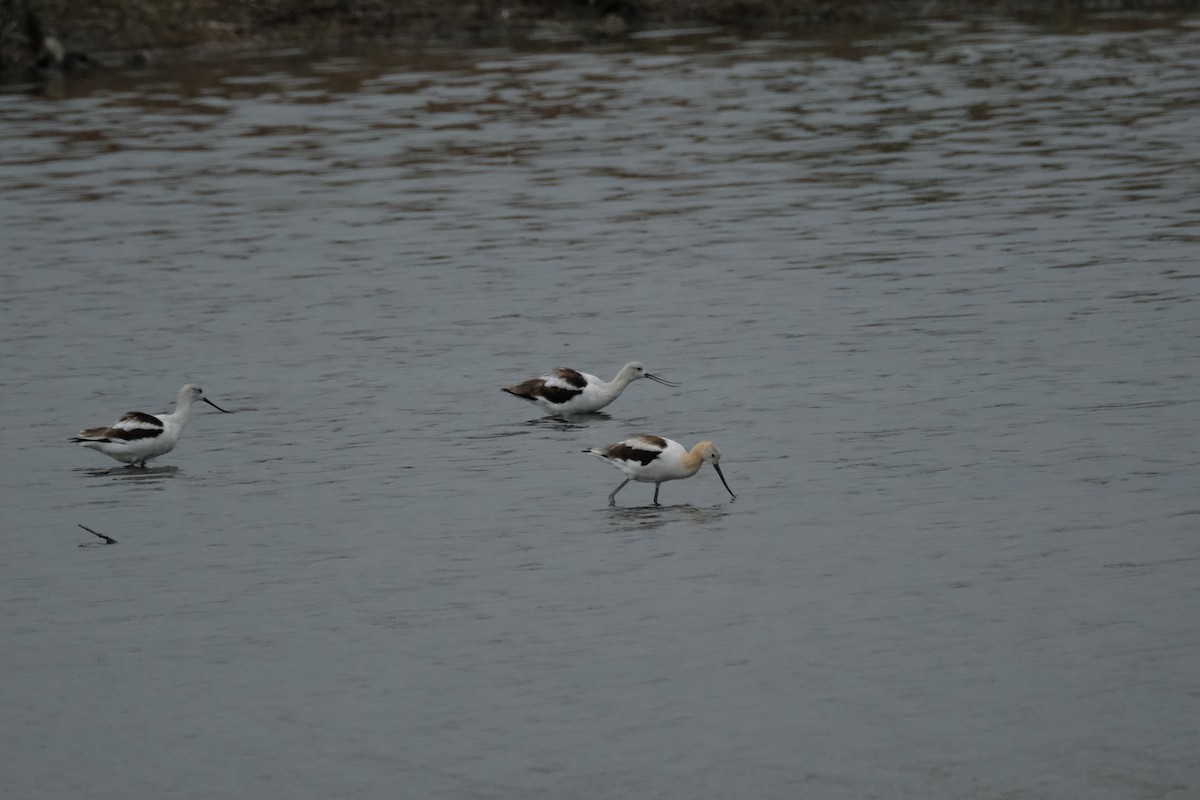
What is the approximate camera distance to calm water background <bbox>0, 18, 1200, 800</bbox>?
1212cm

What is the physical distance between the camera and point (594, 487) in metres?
18.2

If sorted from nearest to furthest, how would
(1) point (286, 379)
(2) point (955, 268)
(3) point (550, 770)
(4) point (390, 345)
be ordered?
(3) point (550, 770)
(1) point (286, 379)
(4) point (390, 345)
(2) point (955, 268)

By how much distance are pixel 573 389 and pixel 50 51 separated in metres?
43.3

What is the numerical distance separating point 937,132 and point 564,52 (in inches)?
749

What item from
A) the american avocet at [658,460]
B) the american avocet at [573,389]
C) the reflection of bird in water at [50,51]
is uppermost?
the american avocet at [658,460]

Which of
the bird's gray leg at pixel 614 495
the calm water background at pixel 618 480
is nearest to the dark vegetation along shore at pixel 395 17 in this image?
the calm water background at pixel 618 480

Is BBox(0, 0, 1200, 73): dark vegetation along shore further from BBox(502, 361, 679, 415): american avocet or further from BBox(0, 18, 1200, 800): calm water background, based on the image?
BBox(502, 361, 679, 415): american avocet

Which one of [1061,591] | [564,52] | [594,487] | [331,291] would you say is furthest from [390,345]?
[564,52]

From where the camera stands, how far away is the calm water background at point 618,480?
12117 mm

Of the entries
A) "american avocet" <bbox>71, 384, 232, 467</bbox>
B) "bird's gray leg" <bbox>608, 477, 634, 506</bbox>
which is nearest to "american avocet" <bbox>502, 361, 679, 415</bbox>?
"bird's gray leg" <bbox>608, 477, 634, 506</bbox>

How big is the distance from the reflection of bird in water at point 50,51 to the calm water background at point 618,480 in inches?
735

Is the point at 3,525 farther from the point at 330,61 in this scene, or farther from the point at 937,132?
the point at 330,61

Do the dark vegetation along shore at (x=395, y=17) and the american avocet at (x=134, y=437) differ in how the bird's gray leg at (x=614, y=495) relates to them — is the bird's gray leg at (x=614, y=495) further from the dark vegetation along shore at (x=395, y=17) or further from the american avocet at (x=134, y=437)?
the dark vegetation along shore at (x=395, y=17)

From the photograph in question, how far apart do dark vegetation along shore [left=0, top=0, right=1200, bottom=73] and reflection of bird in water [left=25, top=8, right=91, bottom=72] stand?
124 millimetres
